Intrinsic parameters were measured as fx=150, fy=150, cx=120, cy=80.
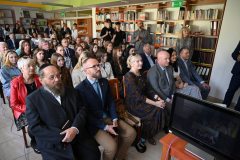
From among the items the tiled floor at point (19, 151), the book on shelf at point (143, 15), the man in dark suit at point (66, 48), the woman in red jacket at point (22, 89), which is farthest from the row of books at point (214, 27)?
the woman in red jacket at point (22, 89)

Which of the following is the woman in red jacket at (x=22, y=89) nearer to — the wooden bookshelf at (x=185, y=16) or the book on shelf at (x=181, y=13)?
the wooden bookshelf at (x=185, y=16)

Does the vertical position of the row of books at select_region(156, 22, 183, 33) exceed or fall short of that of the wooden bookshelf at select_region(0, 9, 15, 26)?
it falls short

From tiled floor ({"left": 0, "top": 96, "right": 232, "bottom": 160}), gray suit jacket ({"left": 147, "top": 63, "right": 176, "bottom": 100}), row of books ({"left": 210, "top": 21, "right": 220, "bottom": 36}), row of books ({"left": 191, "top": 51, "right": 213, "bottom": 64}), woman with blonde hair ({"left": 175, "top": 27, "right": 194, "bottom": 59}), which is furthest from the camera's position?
row of books ({"left": 191, "top": 51, "right": 213, "bottom": 64})

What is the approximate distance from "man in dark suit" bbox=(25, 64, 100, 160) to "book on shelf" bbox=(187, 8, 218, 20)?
4.26 m

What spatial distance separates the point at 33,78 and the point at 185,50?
2.87 meters

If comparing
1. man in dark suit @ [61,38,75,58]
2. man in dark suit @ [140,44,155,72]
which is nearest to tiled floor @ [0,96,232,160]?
man in dark suit @ [140,44,155,72]

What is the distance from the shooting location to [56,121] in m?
1.46

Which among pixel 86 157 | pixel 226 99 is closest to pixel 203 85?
pixel 226 99

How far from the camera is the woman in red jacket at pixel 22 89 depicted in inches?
73.9

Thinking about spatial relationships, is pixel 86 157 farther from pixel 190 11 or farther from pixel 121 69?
pixel 190 11

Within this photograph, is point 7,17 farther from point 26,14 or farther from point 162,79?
point 162,79

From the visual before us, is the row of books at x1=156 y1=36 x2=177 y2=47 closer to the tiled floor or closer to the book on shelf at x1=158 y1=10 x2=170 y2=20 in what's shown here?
the book on shelf at x1=158 y1=10 x2=170 y2=20

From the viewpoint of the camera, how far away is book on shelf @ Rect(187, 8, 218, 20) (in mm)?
4020

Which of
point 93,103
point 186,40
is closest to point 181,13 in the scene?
point 186,40
